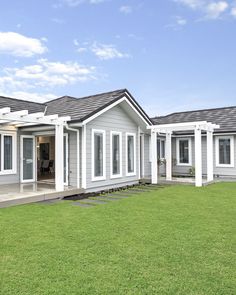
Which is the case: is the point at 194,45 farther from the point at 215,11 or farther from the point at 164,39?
the point at 215,11

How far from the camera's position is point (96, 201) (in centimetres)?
884

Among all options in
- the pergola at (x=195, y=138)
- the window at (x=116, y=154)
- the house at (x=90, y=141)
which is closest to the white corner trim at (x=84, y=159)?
the house at (x=90, y=141)

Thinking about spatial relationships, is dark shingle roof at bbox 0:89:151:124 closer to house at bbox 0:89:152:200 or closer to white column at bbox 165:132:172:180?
house at bbox 0:89:152:200

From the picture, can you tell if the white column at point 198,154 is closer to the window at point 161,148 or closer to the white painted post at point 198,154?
the white painted post at point 198,154

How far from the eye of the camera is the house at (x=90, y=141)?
9977 millimetres

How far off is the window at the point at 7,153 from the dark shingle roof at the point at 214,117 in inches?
356

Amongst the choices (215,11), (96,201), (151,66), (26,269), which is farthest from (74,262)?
(151,66)

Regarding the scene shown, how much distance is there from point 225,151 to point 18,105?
11570 millimetres

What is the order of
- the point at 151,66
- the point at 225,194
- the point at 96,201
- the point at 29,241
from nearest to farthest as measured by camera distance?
the point at 29,241 → the point at 96,201 → the point at 225,194 → the point at 151,66

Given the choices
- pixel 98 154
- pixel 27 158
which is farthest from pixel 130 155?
pixel 27 158

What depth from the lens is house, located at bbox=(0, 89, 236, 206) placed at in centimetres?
998

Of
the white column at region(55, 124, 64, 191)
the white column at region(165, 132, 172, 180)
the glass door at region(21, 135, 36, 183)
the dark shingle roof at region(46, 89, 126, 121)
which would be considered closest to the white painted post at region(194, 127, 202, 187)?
the white column at region(165, 132, 172, 180)

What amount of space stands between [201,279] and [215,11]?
48.6ft

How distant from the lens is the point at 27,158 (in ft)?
Result: 38.4
